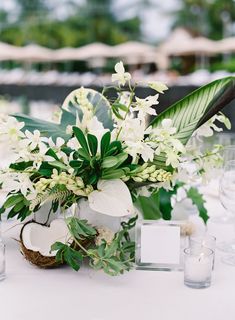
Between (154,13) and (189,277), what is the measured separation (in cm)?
1702

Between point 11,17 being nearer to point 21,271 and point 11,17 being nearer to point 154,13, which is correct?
point 154,13

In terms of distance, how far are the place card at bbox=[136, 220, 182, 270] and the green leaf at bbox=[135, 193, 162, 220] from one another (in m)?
0.13

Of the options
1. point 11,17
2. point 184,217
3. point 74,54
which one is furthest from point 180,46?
point 184,217

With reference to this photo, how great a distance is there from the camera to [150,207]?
1183mm

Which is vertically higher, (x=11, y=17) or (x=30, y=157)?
(x=11, y=17)

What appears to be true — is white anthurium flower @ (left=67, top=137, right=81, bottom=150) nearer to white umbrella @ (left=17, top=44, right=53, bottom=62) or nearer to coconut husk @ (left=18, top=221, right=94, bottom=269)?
coconut husk @ (left=18, top=221, right=94, bottom=269)

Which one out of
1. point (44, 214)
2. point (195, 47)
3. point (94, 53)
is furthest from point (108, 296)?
point (94, 53)

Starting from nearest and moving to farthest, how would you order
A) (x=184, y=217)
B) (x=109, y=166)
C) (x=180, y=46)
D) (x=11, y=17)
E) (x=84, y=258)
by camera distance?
(x=109, y=166) < (x=84, y=258) < (x=184, y=217) < (x=180, y=46) < (x=11, y=17)

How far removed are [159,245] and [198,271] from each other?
0.28 feet

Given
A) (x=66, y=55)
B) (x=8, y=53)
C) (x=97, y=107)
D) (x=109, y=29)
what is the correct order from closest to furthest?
1. (x=97, y=107)
2. (x=8, y=53)
3. (x=66, y=55)
4. (x=109, y=29)

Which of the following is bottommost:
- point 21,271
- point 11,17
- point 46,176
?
point 21,271

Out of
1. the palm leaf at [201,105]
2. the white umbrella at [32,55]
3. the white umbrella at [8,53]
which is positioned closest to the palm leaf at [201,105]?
the palm leaf at [201,105]

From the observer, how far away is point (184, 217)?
4.25ft

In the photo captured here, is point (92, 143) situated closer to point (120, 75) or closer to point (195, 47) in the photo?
point (120, 75)
